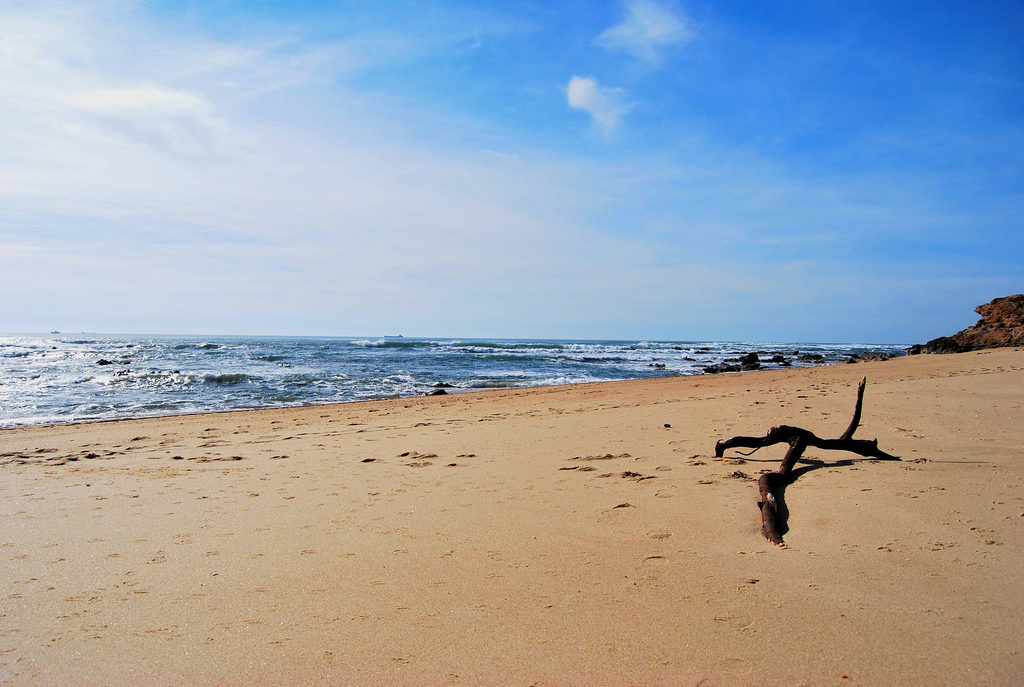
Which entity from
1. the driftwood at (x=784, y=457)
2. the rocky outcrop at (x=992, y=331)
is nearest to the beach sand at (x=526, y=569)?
the driftwood at (x=784, y=457)

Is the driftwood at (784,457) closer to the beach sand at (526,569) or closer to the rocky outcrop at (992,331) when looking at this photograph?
the beach sand at (526,569)

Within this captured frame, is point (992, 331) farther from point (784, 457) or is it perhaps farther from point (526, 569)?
point (526, 569)

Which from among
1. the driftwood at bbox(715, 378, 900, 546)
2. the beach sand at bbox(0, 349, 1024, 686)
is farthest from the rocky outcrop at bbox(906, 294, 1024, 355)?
the driftwood at bbox(715, 378, 900, 546)

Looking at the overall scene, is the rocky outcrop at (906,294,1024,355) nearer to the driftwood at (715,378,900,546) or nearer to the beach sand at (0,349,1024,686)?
the beach sand at (0,349,1024,686)

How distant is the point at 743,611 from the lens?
7.85ft

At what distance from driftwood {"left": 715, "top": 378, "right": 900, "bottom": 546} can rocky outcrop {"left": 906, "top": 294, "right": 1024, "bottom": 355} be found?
94.8ft

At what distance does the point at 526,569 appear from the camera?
296cm

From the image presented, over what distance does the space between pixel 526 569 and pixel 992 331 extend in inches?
1419

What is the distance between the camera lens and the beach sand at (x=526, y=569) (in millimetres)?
2121

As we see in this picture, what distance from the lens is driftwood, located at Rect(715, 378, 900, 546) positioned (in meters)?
3.39

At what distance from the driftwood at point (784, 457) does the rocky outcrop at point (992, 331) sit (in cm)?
2889

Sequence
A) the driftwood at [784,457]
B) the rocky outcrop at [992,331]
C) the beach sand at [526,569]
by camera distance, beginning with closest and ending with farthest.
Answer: the beach sand at [526,569] → the driftwood at [784,457] → the rocky outcrop at [992,331]

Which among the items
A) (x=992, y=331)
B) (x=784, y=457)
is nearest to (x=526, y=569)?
(x=784, y=457)

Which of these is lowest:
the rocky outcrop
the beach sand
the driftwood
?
the beach sand
